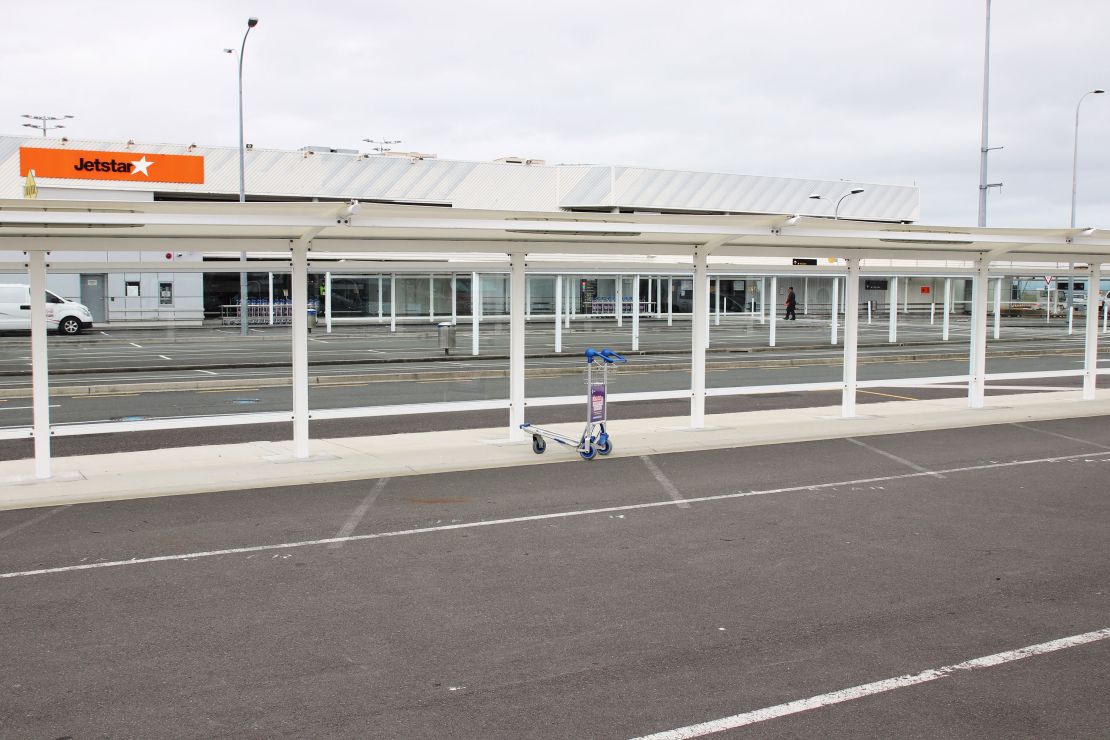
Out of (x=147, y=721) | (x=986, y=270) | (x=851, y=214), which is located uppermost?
(x=851, y=214)

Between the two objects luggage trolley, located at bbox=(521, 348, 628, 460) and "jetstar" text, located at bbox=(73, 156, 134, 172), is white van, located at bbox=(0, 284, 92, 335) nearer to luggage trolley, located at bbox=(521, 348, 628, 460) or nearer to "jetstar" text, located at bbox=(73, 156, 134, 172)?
luggage trolley, located at bbox=(521, 348, 628, 460)

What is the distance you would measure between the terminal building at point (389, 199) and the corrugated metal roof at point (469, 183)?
67 mm

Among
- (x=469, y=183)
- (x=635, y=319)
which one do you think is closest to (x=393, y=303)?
(x=635, y=319)

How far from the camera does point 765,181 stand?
59.0 meters

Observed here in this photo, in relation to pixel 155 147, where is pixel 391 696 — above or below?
below

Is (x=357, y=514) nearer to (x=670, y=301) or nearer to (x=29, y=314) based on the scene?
(x=29, y=314)

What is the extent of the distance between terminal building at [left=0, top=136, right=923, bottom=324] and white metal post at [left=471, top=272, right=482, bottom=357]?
9 centimetres

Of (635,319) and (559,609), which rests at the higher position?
(635,319)

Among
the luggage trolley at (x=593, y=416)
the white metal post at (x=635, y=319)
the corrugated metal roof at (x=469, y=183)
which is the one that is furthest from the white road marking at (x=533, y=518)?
the corrugated metal roof at (x=469, y=183)

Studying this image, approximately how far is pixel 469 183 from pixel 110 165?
56.7 ft

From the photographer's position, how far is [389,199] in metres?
48.2

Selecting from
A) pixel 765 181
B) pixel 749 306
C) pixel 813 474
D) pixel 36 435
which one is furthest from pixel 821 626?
pixel 765 181

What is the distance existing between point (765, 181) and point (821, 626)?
184 feet

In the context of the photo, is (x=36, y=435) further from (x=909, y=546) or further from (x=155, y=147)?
(x=155, y=147)
